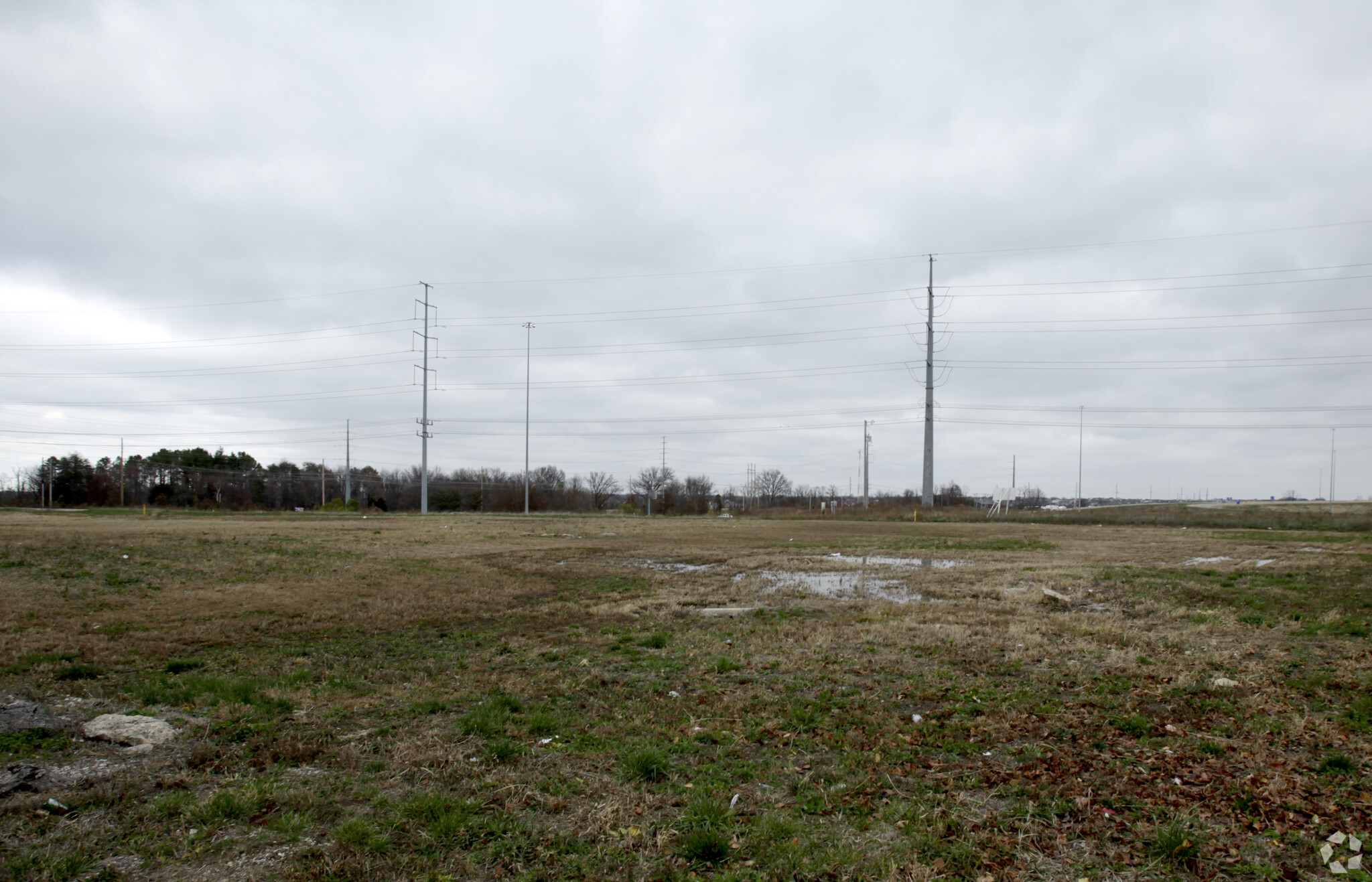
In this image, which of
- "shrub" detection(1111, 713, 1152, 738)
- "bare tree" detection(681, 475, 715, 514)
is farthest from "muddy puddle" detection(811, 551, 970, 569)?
"bare tree" detection(681, 475, 715, 514)

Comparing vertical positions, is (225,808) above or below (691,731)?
above

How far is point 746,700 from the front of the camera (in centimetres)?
834

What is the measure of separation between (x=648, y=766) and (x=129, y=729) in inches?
205

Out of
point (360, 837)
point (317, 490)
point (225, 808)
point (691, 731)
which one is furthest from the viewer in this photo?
point (317, 490)

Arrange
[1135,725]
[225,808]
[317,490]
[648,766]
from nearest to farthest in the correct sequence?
[225,808] < [648,766] < [1135,725] < [317,490]

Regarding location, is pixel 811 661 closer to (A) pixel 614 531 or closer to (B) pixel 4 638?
(B) pixel 4 638

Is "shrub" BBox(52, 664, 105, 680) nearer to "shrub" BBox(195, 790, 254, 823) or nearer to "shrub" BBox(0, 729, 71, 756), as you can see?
"shrub" BBox(0, 729, 71, 756)

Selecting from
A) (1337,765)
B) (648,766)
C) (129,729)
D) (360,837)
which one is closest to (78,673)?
(129,729)

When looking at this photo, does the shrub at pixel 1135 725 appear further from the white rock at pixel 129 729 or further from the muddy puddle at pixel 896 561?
the muddy puddle at pixel 896 561

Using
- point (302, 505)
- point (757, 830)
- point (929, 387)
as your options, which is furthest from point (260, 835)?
point (302, 505)

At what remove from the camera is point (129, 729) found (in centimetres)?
705

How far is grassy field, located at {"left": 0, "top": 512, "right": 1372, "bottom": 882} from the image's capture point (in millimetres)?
Answer: 4891

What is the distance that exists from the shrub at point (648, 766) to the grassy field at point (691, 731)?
0.03 m

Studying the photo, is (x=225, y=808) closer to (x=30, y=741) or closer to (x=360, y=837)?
(x=360, y=837)
